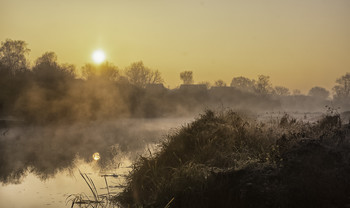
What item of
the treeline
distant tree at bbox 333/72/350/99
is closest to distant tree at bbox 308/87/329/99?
distant tree at bbox 333/72/350/99

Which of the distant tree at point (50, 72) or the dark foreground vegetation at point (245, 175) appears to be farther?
the distant tree at point (50, 72)

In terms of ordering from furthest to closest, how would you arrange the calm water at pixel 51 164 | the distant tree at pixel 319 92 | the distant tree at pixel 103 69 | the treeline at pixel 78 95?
the distant tree at pixel 319 92 < the distant tree at pixel 103 69 < the treeline at pixel 78 95 < the calm water at pixel 51 164

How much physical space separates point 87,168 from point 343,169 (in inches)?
487

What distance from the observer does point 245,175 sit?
9336 millimetres

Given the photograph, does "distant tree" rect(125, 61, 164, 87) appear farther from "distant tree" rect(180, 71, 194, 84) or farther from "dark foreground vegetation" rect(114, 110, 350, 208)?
"dark foreground vegetation" rect(114, 110, 350, 208)

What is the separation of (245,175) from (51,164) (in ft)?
43.5

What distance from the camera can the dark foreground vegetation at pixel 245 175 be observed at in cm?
825

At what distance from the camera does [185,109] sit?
71.6 metres

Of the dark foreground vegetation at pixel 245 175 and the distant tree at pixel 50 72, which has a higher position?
the distant tree at pixel 50 72

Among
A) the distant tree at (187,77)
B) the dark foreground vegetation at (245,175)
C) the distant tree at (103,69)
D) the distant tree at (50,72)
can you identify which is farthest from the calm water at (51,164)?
the distant tree at (187,77)

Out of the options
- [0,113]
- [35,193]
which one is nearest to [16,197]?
[35,193]

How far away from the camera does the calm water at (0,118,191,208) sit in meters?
13.2

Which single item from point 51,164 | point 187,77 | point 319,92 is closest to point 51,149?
point 51,164

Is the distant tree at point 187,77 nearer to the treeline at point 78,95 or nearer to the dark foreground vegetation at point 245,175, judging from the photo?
the treeline at point 78,95
